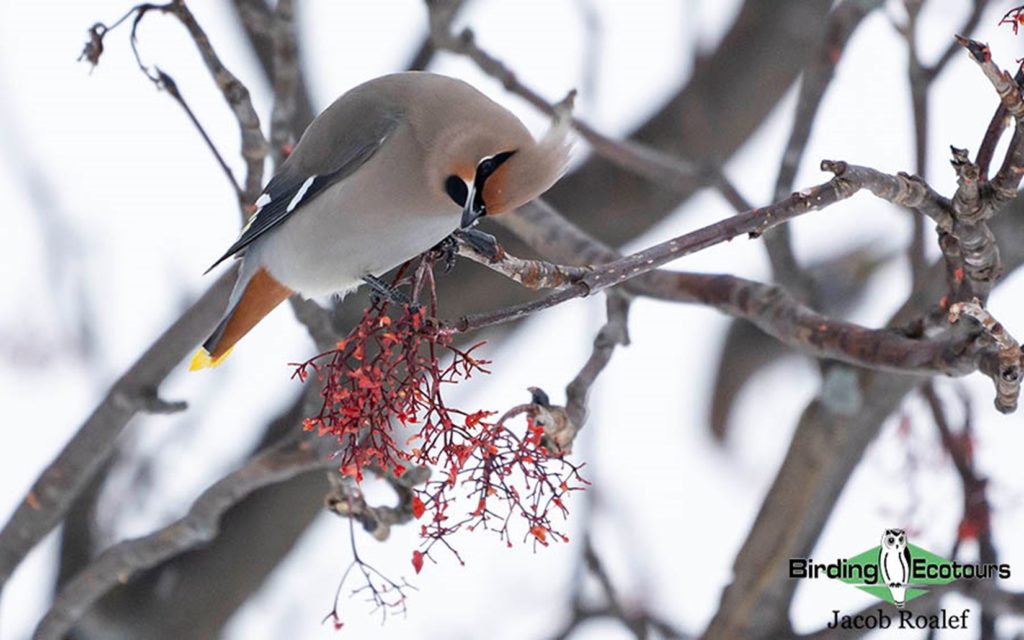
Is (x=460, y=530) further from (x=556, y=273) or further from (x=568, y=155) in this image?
(x=568, y=155)

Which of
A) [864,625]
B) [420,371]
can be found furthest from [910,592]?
[420,371]

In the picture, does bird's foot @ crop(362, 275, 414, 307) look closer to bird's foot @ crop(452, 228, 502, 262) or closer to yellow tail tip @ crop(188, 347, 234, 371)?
bird's foot @ crop(452, 228, 502, 262)

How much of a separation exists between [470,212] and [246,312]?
2.39 feet

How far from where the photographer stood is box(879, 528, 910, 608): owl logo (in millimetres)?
2832

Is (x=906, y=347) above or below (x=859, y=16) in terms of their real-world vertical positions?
below

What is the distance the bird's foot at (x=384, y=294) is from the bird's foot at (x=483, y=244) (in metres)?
0.14

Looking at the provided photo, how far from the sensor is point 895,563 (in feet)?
9.64

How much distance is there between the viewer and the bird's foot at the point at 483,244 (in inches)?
81.1

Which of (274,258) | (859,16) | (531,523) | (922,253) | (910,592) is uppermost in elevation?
(859,16)

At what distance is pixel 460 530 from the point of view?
2162 millimetres

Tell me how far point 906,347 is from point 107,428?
1848mm

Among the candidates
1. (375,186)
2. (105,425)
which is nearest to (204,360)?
(105,425)

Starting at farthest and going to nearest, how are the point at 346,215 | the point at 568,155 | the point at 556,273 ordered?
1. the point at 346,215
2. the point at 568,155
3. the point at 556,273

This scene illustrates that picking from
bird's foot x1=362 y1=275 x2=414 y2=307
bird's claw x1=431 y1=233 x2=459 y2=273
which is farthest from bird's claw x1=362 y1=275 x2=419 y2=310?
bird's claw x1=431 y1=233 x2=459 y2=273
